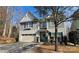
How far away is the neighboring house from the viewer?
1.91 meters

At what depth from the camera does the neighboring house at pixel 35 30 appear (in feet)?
6.27

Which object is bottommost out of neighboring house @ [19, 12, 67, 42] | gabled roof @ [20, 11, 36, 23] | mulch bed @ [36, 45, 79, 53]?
mulch bed @ [36, 45, 79, 53]

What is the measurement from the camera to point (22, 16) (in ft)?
6.31

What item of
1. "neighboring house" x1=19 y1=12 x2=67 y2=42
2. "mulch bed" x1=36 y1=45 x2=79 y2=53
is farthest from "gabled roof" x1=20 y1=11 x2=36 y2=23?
"mulch bed" x1=36 y1=45 x2=79 y2=53

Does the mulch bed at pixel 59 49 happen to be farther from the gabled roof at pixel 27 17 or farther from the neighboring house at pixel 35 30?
the gabled roof at pixel 27 17

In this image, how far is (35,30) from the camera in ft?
6.31

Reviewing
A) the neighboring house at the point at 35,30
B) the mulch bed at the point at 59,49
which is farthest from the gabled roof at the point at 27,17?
the mulch bed at the point at 59,49

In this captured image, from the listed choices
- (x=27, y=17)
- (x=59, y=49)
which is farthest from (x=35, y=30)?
(x=59, y=49)

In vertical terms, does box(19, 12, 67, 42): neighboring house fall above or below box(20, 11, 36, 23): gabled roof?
below

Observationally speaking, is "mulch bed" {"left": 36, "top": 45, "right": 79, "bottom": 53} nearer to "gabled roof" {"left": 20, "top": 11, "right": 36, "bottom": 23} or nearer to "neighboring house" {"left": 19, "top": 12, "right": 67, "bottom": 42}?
"neighboring house" {"left": 19, "top": 12, "right": 67, "bottom": 42}
